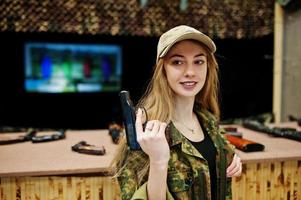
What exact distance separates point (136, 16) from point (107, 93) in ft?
6.08

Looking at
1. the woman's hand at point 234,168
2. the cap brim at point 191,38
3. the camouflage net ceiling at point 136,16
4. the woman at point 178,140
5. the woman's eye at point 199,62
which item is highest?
the camouflage net ceiling at point 136,16

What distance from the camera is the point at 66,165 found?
150cm

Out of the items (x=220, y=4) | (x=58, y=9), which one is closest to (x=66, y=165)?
(x=58, y=9)

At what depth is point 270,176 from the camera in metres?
1.75

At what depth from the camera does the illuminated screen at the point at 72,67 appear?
4637 mm

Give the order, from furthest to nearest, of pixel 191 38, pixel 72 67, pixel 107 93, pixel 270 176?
1. pixel 107 93
2. pixel 72 67
3. pixel 270 176
4. pixel 191 38

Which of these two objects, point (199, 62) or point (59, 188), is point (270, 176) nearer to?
point (199, 62)

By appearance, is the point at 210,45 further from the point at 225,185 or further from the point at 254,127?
the point at 254,127

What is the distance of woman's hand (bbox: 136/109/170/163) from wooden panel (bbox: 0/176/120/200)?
59cm

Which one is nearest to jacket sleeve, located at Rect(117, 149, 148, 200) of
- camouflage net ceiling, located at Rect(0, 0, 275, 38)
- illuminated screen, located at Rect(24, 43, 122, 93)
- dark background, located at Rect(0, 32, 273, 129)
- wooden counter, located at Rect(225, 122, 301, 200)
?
wooden counter, located at Rect(225, 122, 301, 200)

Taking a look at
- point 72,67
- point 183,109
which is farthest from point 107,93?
point 183,109

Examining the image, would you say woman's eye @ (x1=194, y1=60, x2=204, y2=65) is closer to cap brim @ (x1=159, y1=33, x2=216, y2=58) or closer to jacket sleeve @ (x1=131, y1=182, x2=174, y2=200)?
cap brim @ (x1=159, y1=33, x2=216, y2=58)

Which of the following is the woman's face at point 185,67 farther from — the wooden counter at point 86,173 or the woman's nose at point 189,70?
the wooden counter at point 86,173

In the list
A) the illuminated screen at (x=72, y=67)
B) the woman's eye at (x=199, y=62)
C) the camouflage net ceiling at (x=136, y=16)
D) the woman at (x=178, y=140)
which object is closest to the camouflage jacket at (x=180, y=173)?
the woman at (x=178, y=140)
